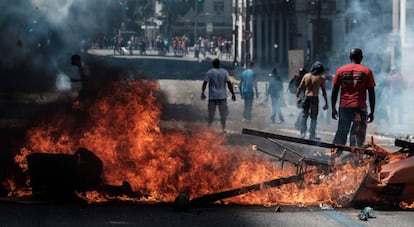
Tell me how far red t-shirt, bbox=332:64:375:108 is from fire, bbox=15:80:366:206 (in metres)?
1.46

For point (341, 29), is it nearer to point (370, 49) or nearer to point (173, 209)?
point (370, 49)

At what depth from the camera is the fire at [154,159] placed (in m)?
8.05

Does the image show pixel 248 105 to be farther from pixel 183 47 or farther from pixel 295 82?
pixel 183 47

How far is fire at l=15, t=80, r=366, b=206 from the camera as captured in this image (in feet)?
26.4

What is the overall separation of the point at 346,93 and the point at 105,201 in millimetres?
3640

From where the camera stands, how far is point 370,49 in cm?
2455

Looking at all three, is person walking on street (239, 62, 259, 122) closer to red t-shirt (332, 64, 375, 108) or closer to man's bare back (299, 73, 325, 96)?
man's bare back (299, 73, 325, 96)

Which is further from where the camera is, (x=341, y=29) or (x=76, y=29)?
(x=341, y=29)

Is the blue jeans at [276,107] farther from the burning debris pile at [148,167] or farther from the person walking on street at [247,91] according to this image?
the burning debris pile at [148,167]

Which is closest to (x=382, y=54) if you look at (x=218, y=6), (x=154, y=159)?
(x=154, y=159)

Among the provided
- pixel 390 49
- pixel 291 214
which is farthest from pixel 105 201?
pixel 390 49

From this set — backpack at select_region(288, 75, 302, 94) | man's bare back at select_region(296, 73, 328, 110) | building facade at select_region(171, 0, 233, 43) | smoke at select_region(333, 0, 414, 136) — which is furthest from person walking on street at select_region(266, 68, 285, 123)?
building facade at select_region(171, 0, 233, 43)

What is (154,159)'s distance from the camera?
8.74m

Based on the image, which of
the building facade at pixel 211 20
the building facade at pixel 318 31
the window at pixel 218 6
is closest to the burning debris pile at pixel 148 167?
the building facade at pixel 318 31
